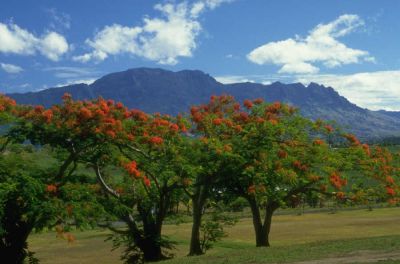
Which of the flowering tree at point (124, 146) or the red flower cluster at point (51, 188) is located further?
the flowering tree at point (124, 146)

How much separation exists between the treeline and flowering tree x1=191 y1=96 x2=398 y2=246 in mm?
64

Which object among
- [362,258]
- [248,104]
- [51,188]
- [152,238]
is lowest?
[362,258]

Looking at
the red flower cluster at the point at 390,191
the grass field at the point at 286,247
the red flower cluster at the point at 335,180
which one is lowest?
the grass field at the point at 286,247

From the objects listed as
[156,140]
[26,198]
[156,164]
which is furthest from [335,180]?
[26,198]

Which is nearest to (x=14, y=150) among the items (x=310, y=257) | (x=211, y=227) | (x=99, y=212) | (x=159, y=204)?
(x=99, y=212)

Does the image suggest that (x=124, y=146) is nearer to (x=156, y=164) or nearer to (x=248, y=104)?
(x=156, y=164)

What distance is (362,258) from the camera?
1816cm

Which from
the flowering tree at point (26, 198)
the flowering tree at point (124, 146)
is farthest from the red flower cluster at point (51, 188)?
the flowering tree at point (124, 146)

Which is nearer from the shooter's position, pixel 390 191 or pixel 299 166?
pixel 299 166

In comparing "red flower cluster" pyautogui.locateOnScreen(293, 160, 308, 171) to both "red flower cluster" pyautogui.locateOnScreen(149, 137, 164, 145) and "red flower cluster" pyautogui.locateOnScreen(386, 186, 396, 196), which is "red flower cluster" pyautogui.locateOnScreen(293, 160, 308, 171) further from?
"red flower cluster" pyautogui.locateOnScreen(149, 137, 164, 145)

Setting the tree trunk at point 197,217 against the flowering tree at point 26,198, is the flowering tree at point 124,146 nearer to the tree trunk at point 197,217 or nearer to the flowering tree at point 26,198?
the flowering tree at point 26,198

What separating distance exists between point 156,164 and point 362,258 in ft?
36.8

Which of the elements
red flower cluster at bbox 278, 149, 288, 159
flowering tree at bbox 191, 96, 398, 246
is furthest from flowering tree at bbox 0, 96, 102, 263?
red flower cluster at bbox 278, 149, 288, 159

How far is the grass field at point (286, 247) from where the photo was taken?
20.0 metres
